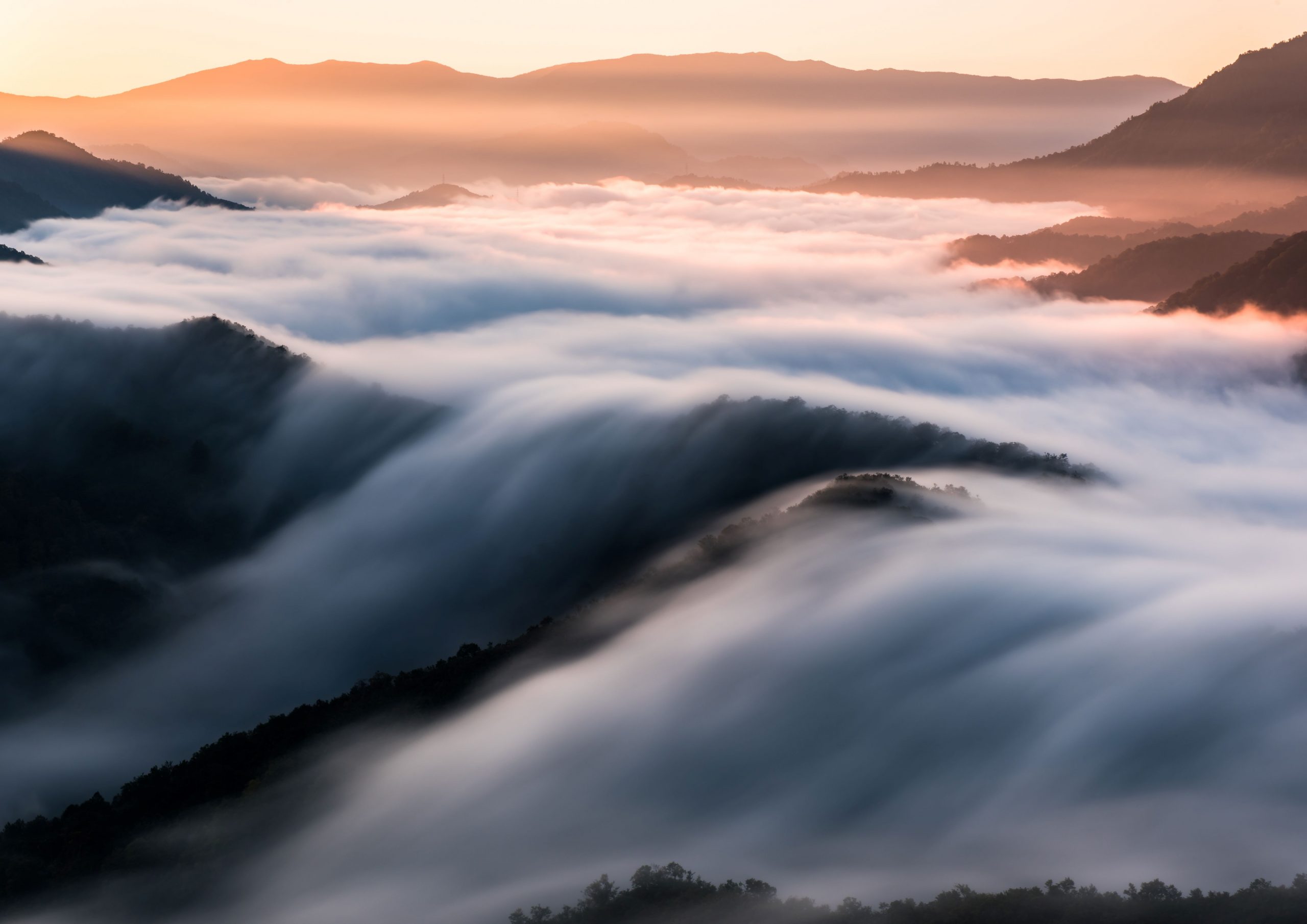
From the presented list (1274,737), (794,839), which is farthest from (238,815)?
(1274,737)

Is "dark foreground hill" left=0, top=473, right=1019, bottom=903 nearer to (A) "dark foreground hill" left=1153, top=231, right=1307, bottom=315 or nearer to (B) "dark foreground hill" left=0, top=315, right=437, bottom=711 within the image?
(B) "dark foreground hill" left=0, top=315, right=437, bottom=711

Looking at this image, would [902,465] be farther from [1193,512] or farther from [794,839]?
[794,839]

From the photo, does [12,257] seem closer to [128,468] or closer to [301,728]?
[128,468]

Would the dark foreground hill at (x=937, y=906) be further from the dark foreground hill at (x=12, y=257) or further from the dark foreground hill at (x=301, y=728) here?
the dark foreground hill at (x=12, y=257)

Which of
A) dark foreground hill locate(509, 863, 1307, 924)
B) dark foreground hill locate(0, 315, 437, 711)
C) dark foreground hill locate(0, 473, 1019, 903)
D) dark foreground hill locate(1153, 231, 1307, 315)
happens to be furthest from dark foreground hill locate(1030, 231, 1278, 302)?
dark foreground hill locate(509, 863, 1307, 924)

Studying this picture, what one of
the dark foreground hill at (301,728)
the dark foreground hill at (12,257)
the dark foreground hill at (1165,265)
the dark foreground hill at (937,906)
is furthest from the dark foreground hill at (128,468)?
the dark foreground hill at (1165,265)

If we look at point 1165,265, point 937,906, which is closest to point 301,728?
point 937,906
